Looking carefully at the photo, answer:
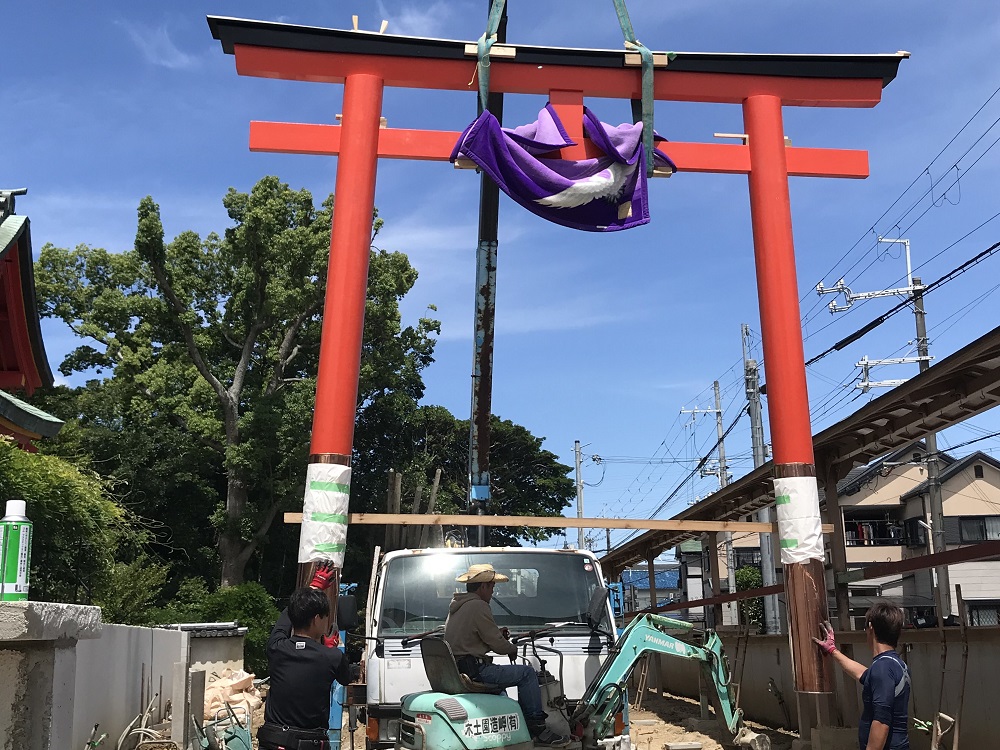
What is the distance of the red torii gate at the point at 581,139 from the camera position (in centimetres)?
858

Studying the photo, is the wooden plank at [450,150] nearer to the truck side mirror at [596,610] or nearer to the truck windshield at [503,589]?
the truck windshield at [503,589]

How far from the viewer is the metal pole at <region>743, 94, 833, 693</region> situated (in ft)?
27.5

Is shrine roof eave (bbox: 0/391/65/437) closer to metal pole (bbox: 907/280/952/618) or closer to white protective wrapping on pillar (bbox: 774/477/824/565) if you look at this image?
white protective wrapping on pillar (bbox: 774/477/824/565)

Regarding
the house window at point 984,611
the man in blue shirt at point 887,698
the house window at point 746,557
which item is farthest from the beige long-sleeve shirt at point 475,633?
the house window at point 746,557

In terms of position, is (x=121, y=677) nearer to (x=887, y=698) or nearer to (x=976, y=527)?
(x=887, y=698)

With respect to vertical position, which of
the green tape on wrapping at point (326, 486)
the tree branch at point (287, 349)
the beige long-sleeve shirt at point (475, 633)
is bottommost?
the beige long-sleeve shirt at point (475, 633)

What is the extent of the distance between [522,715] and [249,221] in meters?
23.9

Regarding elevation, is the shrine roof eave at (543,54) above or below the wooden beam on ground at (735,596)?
above

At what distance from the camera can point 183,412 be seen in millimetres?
29469

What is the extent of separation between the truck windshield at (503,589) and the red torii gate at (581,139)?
123cm

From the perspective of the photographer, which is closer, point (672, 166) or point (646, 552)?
point (672, 166)

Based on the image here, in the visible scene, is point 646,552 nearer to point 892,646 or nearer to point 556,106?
point 556,106

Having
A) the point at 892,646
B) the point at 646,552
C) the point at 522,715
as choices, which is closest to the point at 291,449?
the point at 646,552

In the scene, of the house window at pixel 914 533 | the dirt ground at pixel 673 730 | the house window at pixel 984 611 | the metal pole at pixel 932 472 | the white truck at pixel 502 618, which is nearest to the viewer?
Result: the white truck at pixel 502 618
